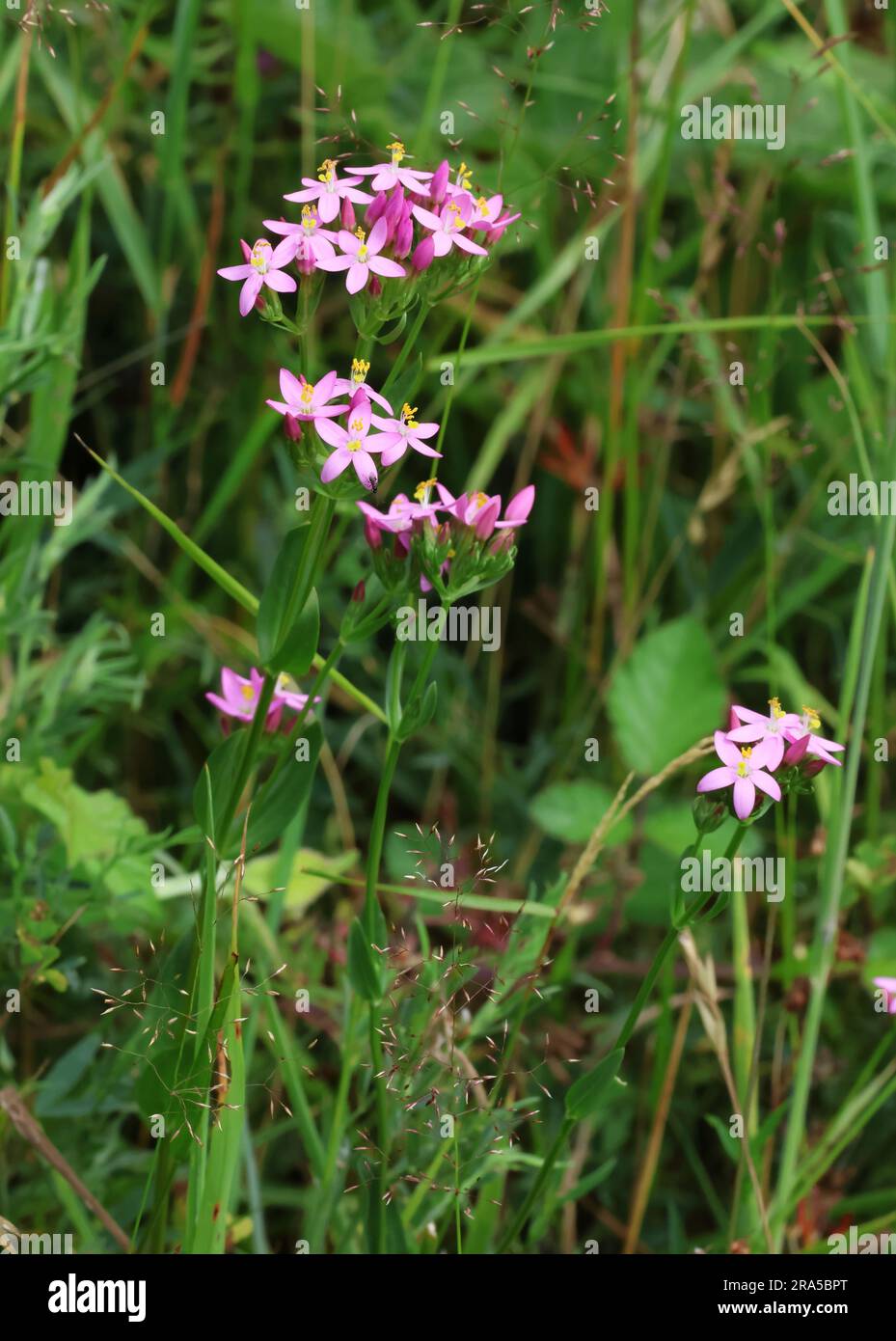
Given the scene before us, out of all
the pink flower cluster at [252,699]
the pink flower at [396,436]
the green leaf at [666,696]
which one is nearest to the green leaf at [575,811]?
the green leaf at [666,696]

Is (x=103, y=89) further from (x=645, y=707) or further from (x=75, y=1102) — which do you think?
(x=75, y=1102)

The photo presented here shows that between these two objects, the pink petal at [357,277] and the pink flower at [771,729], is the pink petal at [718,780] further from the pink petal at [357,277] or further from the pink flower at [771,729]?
the pink petal at [357,277]

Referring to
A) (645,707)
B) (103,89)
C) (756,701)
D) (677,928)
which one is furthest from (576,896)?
(103,89)

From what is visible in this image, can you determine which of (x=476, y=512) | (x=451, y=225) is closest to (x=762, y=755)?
(x=476, y=512)

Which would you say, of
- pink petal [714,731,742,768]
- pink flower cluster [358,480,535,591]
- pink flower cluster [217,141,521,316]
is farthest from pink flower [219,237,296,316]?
pink petal [714,731,742,768]

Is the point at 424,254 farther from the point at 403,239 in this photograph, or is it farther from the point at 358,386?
the point at 358,386

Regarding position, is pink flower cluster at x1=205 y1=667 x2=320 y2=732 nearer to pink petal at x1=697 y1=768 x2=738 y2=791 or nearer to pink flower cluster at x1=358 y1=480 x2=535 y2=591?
pink flower cluster at x1=358 y1=480 x2=535 y2=591
